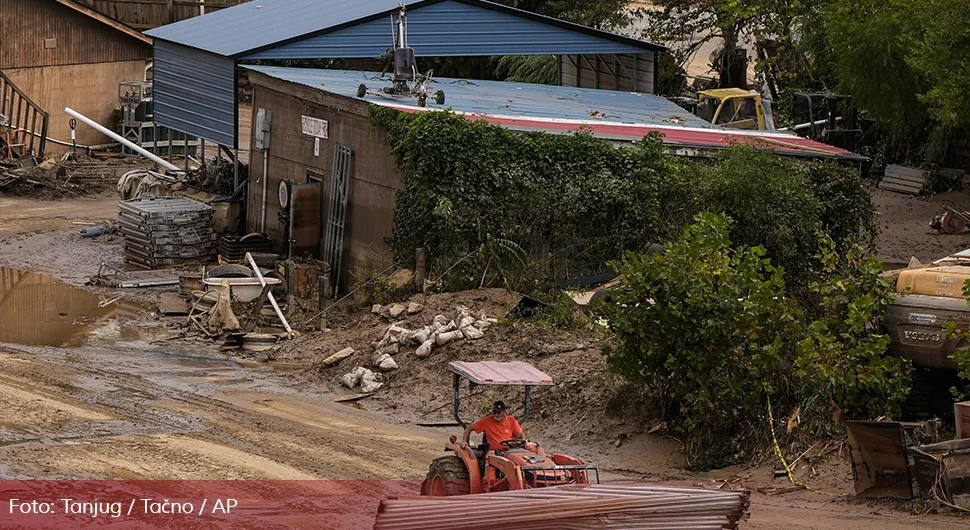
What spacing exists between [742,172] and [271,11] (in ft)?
48.5

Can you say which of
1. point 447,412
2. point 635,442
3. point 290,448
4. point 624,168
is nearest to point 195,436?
point 290,448

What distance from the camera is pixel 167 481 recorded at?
13281 millimetres

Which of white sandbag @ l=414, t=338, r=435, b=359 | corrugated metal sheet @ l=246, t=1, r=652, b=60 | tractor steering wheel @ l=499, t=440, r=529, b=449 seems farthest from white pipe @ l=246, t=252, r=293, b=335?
tractor steering wheel @ l=499, t=440, r=529, b=449

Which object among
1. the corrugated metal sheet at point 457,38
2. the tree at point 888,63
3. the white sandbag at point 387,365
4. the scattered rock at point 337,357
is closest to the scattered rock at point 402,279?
the scattered rock at point 337,357

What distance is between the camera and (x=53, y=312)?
901 inches

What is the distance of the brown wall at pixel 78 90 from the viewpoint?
126 feet

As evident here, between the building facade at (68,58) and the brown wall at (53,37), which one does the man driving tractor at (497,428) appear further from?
the brown wall at (53,37)

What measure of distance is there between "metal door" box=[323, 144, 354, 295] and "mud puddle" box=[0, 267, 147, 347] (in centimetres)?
340

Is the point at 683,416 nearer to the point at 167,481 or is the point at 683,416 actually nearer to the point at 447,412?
the point at 447,412

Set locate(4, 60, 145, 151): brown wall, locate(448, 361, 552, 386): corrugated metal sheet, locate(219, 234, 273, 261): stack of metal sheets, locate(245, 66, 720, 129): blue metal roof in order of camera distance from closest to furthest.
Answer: locate(448, 361, 552, 386): corrugated metal sheet
locate(245, 66, 720, 129): blue metal roof
locate(219, 234, 273, 261): stack of metal sheets
locate(4, 60, 145, 151): brown wall

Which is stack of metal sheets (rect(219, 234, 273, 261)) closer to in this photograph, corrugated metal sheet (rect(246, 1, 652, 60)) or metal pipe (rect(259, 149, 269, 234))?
metal pipe (rect(259, 149, 269, 234))

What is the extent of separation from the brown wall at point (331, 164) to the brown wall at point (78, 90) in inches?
535

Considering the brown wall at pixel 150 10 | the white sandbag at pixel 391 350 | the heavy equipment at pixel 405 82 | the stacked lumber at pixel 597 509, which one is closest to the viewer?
the stacked lumber at pixel 597 509

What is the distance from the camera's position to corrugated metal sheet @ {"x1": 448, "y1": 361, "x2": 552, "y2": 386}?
12.7 metres
